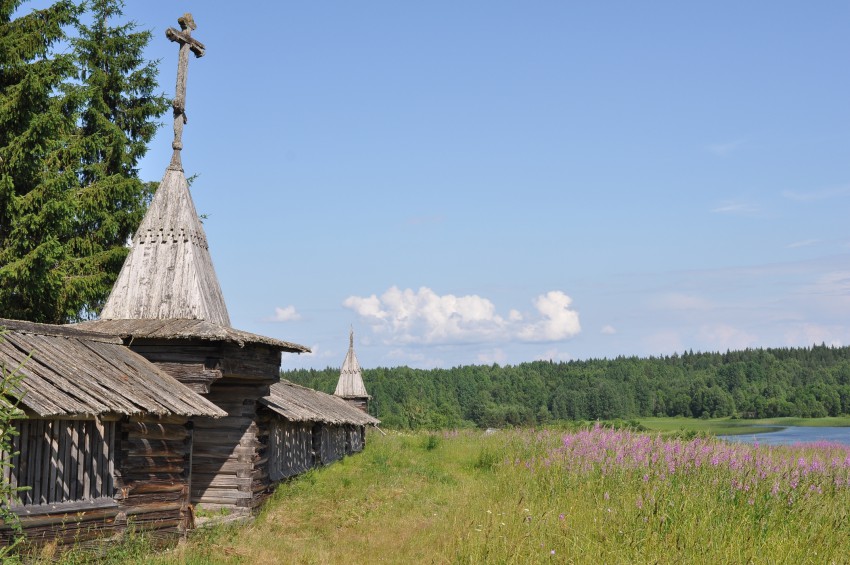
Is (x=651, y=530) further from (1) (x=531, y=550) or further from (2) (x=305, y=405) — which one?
(2) (x=305, y=405)

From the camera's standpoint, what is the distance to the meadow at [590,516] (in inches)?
342

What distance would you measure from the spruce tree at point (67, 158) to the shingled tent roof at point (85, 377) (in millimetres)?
7408

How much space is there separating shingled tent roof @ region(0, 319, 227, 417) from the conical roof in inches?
940

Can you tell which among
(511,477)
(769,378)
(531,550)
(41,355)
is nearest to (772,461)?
(511,477)

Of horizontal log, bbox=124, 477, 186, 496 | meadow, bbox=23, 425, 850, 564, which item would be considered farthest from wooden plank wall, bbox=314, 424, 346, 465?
horizontal log, bbox=124, 477, 186, 496

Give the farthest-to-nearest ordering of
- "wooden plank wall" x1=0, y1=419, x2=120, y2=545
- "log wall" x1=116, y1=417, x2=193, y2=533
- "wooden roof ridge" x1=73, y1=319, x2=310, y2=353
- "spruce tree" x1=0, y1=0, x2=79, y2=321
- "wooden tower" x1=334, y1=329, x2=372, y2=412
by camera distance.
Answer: "wooden tower" x1=334, y1=329, x2=372, y2=412 → "spruce tree" x1=0, y1=0, x2=79, y2=321 → "wooden roof ridge" x1=73, y1=319, x2=310, y2=353 → "log wall" x1=116, y1=417, x2=193, y2=533 → "wooden plank wall" x1=0, y1=419, x2=120, y2=545

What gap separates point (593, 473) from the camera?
12094mm

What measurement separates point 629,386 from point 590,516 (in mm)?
140810

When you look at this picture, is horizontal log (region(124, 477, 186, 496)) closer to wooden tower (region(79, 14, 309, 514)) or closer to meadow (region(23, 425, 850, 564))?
meadow (region(23, 425, 850, 564))

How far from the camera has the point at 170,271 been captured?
16188mm

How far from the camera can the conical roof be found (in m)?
37.9

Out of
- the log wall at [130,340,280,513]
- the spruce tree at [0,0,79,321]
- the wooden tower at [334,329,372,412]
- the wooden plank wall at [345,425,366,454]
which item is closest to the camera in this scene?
the log wall at [130,340,280,513]

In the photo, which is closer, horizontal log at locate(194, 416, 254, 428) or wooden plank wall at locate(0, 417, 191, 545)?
wooden plank wall at locate(0, 417, 191, 545)

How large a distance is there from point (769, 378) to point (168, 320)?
486 ft
